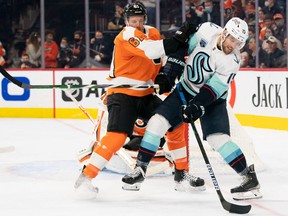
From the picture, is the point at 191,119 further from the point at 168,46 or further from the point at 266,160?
the point at 266,160

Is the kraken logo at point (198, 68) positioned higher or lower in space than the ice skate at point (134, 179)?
higher

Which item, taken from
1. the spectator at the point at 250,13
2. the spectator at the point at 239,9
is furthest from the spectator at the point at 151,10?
the spectator at the point at 250,13

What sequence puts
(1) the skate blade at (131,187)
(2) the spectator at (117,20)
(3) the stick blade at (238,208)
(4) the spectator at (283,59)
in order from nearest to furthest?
(3) the stick blade at (238,208)
(1) the skate blade at (131,187)
(4) the spectator at (283,59)
(2) the spectator at (117,20)

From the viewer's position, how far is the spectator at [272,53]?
9.11m

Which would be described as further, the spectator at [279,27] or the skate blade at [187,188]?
the spectator at [279,27]

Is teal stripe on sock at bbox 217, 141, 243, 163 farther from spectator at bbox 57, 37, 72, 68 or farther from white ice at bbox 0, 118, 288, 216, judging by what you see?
spectator at bbox 57, 37, 72, 68

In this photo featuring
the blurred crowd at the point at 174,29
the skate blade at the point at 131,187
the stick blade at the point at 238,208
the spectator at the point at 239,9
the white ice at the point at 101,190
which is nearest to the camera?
the stick blade at the point at 238,208

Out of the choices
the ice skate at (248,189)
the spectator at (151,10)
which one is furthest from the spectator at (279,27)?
the ice skate at (248,189)

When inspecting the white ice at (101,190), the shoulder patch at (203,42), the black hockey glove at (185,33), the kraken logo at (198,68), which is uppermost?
the black hockey glove at (185,33)

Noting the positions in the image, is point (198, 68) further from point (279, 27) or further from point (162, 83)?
point (279, 27)

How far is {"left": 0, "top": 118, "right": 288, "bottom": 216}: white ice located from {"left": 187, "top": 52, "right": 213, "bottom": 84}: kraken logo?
0.65m

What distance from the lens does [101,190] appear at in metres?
4.55

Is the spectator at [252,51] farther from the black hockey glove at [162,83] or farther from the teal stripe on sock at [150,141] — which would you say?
the teal stripe on sock at [150,141]

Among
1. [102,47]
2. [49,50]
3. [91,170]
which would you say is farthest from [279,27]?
[91,170]
